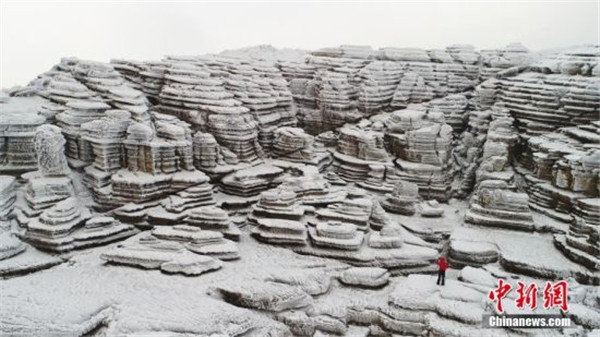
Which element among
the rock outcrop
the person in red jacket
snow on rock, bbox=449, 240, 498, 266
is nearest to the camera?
the person in red jacket

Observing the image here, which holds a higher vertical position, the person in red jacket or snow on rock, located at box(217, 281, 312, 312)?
the person in red jacket

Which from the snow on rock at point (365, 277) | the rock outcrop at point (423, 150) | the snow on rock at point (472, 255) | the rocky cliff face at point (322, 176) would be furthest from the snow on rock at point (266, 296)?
the rock outcrop at point (423, 150)

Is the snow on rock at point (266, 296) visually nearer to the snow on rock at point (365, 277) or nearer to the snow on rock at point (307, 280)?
the snow on rock at point (307, 280)

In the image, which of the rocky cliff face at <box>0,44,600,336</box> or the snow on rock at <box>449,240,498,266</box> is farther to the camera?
the snow on rock at <box>449,240,498,266</box>

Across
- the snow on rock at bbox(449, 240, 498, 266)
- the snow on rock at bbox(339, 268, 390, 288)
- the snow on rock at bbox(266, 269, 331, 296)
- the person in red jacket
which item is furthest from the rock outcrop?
the snow on rock at bbox(266, 269, 331, 296)

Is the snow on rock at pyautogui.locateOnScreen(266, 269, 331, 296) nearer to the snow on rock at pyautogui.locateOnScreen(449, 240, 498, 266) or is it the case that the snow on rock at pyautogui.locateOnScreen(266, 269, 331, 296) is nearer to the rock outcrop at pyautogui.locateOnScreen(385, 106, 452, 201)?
the snow on rock at pyautogui.locateOnScreen(449, 240, 498, 266)

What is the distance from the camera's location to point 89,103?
1448 cm

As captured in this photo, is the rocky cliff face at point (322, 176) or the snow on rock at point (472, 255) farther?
the snow on rock at point (472, 255)

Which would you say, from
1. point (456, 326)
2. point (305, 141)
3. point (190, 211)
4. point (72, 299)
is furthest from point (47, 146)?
point (456, 326)

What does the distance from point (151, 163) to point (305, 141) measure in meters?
4.95

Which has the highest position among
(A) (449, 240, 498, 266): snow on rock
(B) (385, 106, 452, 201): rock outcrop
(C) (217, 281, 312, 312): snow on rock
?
(B) (385, 106, 452, 201): rock outcrop

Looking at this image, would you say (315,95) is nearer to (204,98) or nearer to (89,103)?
(204,98)

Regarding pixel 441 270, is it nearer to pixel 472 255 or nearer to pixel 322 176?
pixel 472 255

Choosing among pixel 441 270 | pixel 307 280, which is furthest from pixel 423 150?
pixel 307 280
